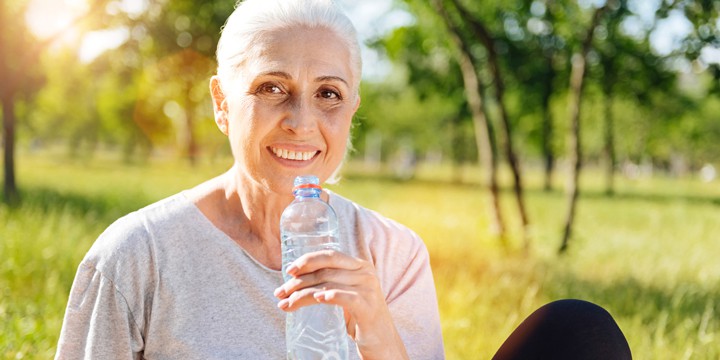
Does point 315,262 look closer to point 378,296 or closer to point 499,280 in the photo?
point 378,296

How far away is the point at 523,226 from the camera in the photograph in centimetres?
940

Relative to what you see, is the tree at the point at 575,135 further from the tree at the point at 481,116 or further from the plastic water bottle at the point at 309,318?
the plastic water bottle at the point at 309,318

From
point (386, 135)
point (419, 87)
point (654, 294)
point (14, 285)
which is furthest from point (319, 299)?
point (386, 135)

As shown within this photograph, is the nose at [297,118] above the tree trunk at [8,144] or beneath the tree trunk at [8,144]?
above

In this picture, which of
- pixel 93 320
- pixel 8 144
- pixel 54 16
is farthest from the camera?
pixel 54 16

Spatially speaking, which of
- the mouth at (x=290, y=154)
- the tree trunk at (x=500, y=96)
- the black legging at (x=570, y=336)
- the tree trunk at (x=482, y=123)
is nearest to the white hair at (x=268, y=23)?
the mouth at (x=290, y=154)

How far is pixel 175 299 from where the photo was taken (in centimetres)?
208

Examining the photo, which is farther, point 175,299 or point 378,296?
point 175,299

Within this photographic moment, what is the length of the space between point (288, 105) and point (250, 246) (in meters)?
0.49

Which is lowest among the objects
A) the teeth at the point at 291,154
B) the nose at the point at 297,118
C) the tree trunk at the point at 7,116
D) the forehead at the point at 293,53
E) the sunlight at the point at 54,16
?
the tree trunk at the point at 7,116

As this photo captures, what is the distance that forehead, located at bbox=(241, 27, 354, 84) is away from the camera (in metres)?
2.01

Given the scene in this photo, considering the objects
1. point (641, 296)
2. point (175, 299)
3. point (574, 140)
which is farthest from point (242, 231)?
point (574, 140)

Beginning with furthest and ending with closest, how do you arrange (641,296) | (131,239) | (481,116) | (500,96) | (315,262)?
1. (481,116)
2. (500,96)
3. (641,296)
4. (131,239)
5. (315,262)

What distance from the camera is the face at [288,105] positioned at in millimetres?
2016
